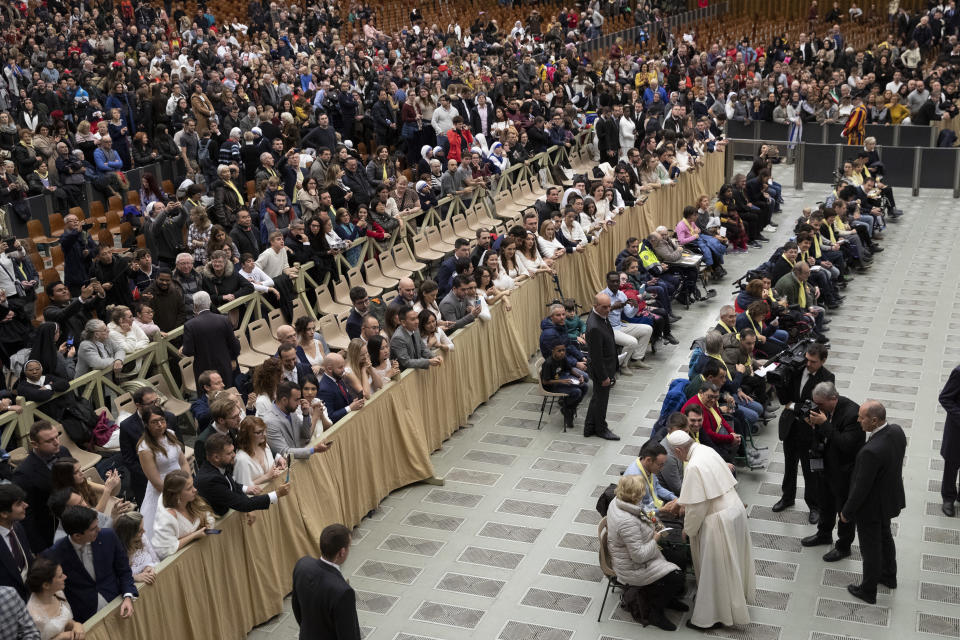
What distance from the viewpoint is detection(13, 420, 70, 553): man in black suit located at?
7.87m

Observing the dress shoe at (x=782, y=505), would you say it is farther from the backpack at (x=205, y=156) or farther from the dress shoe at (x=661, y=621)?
the backpack at (x=205, y=156)

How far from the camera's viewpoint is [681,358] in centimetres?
1327

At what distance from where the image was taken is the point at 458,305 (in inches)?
462

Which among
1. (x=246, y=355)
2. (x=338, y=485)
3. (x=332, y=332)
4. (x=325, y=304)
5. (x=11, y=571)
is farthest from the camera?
(x=325, y=304)

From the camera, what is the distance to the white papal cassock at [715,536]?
24.3 feet

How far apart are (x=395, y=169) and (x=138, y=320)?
6547 millimetres

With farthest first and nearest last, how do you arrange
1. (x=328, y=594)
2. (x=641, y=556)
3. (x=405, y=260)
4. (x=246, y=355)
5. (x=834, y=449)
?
(x=405, y=260)
(x=246, y=355)
(x=834, y=449)
(x=641, y=556)
(x=328, y=594)

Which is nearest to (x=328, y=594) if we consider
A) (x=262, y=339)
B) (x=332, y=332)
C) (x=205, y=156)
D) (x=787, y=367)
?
(x=787, y=367)

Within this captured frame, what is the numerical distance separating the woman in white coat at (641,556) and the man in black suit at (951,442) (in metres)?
2.90

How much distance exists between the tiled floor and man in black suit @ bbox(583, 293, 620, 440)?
216 millimetres

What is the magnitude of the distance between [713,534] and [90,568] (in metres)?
4.23

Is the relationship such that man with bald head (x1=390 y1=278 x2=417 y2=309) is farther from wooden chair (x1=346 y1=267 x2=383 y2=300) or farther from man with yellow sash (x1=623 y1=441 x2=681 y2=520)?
man with yellow sash (x1=623 y1=441 x2=681 y2=520)

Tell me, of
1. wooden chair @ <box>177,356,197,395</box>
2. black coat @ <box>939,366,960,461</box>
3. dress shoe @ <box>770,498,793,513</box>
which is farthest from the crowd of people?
black coat @ <box>939,366,960,461</box>

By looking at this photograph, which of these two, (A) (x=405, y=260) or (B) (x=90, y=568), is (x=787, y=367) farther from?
(B) (x=90, y=568)
